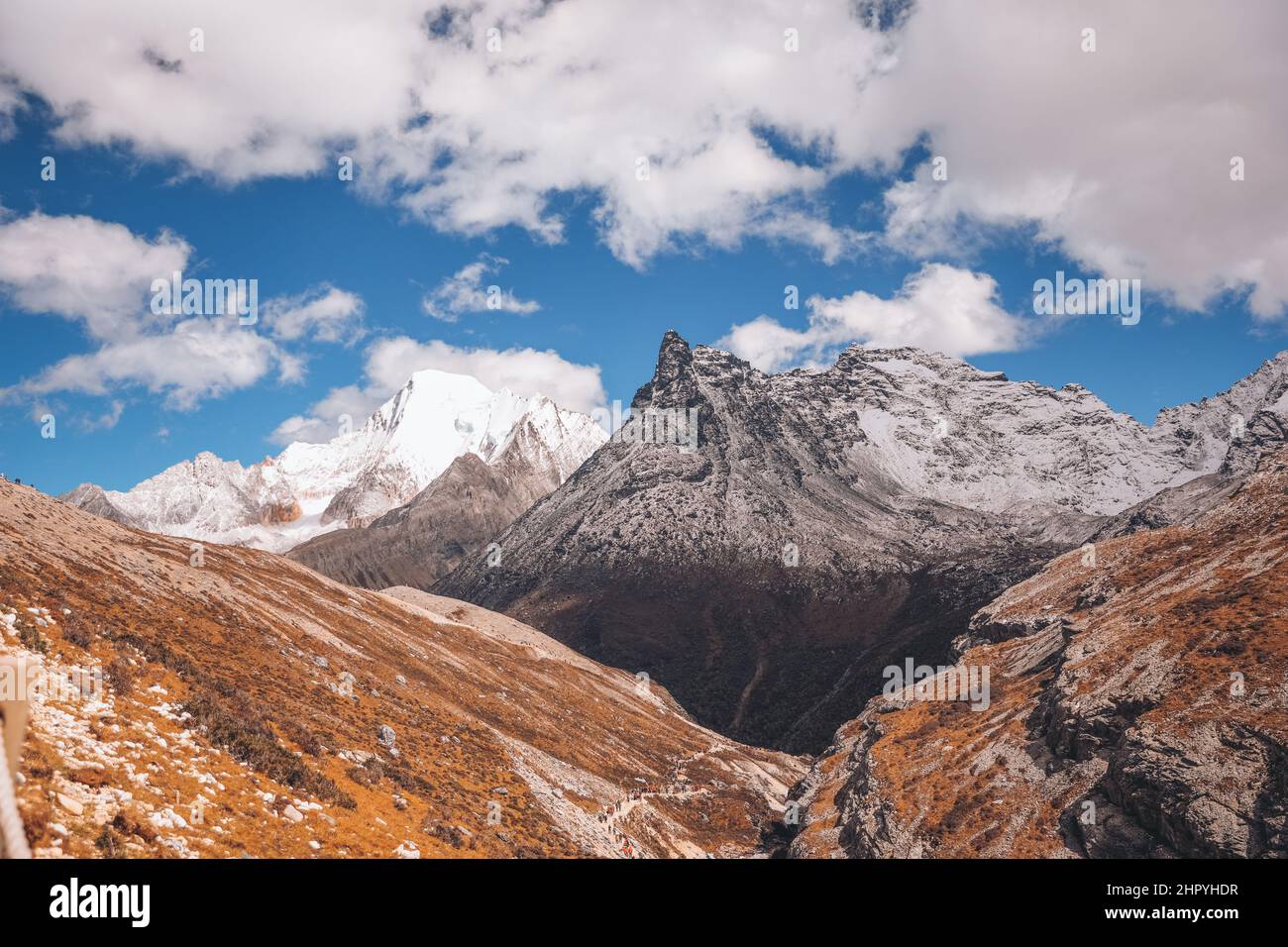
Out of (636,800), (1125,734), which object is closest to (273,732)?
(1125,734)

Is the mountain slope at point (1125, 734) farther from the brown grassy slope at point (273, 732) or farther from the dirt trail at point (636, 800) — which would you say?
the brown grassy slope at point (273, 732)

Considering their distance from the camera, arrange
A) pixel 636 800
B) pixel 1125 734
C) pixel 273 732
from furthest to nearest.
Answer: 1. pixel 636 800
2. pixel 1125 734
3. pixel 273 732

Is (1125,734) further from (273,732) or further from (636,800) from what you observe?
(273,732)

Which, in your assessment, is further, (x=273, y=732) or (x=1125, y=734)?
(x=1125, y=734)
